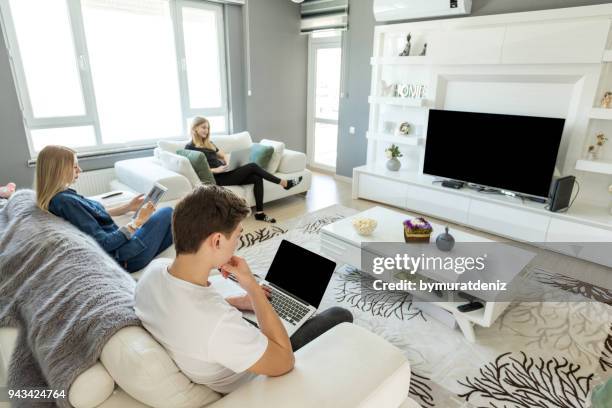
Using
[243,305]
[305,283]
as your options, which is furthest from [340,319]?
[243,305]

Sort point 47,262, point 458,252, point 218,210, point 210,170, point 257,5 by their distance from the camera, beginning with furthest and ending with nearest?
1. point 257,5
2. point 210,170
3. point 458,252
4. point 47,262
5. point 218,210

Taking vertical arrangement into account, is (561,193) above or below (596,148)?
below

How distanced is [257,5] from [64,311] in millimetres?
4873

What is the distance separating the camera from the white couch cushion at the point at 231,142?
440 cm

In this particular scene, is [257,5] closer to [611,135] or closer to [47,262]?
[611,135]

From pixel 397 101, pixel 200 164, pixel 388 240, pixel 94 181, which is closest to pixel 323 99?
pixel 397 101

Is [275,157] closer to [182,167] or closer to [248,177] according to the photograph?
[248,177]

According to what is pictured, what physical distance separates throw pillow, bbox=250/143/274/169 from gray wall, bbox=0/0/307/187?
1342mm

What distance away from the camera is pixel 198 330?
93cm

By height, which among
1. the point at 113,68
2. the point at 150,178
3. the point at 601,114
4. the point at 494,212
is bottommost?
the point at 494,212

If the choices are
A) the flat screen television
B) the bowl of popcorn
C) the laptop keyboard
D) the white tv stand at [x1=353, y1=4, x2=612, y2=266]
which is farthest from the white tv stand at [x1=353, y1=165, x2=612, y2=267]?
the laptop keyboard

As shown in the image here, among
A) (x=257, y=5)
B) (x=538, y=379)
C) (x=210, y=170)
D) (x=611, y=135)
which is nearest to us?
(x=538, y=379)

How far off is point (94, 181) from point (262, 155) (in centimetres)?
183

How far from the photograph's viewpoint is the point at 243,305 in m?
1.41
